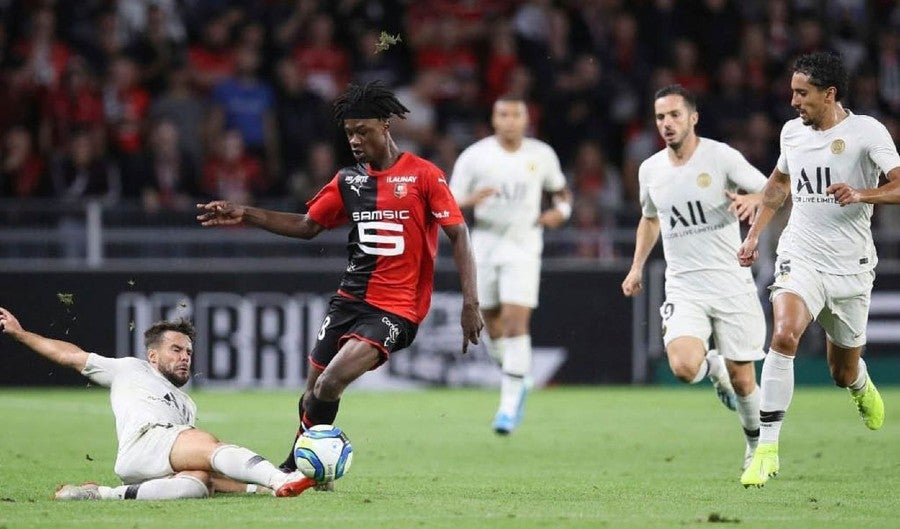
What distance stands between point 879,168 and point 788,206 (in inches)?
337

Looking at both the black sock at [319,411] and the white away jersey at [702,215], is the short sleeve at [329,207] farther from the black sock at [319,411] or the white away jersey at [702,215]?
the white away jersey at [702,215]

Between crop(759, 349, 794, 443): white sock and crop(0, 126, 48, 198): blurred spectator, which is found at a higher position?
crop(0, 126, 48, 198): blurred spectator

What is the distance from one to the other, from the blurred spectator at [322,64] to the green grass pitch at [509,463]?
380 centimetres

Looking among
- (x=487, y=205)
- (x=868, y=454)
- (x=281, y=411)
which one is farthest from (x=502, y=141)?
(x=868, y=454)

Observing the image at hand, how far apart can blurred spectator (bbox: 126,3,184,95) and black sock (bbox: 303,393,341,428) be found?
10277 mm

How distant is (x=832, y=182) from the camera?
31.5ft

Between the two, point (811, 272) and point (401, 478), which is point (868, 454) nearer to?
point (811, 272)

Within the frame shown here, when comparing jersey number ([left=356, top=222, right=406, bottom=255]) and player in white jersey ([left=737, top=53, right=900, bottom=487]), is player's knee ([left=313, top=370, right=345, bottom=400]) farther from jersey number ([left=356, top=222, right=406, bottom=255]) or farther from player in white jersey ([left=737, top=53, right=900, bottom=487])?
player in white jersey ([left=737, top=53, right=900, bottom=487])

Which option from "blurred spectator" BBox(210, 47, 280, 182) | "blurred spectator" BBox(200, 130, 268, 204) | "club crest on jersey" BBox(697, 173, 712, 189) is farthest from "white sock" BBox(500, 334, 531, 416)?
"blurred spectator" BBox(210, 47, 280, 182)

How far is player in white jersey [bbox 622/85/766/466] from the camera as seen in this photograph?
10586 mm

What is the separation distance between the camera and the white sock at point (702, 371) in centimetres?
1052

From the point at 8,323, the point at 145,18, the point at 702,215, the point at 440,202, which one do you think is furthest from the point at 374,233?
the point at 145,18

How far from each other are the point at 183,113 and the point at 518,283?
5929 mm

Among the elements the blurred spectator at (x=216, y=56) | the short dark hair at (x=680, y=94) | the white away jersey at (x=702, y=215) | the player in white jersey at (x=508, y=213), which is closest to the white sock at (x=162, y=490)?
the white away jersey at (x=702, y=215)
